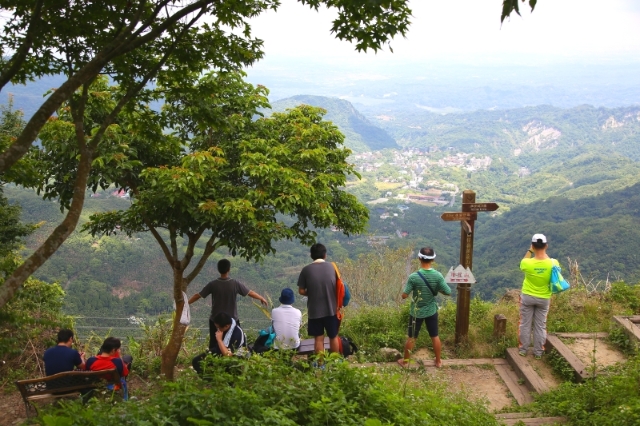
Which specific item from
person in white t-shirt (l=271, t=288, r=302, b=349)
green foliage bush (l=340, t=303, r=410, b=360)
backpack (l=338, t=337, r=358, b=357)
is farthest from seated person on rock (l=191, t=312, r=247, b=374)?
Result: green foliage bush (l=340, t=303, r=410, b=360)

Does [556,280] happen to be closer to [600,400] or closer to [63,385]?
[600,400]

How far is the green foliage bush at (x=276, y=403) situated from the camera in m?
2.83

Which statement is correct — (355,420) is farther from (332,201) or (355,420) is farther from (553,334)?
(553,334)

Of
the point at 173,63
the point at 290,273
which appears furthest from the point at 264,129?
the point at 290,273

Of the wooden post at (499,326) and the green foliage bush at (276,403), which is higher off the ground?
the green foliage bush at (276,403)

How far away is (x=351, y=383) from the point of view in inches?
136

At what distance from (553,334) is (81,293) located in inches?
1310

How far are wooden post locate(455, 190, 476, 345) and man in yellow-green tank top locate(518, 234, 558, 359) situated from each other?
2.18 ft

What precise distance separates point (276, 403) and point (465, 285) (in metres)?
3.69

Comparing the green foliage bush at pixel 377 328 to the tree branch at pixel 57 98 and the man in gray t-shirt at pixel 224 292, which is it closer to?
the man in gray t-shirt at pixel 224 292

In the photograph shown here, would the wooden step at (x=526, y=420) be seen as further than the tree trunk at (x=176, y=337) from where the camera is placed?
No

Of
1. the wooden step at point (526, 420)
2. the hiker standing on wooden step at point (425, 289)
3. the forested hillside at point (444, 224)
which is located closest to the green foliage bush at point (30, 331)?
the forested hillside at point (444, 224)

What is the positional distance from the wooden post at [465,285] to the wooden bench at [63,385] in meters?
3.95

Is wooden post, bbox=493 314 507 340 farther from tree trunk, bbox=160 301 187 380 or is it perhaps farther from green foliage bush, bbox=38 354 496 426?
tree trunk, bbox=160 301 187 380
